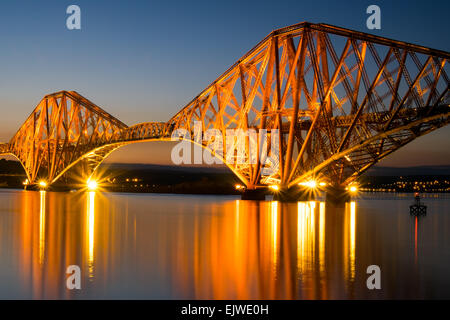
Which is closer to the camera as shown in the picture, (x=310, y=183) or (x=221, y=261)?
(x=221, y=261)

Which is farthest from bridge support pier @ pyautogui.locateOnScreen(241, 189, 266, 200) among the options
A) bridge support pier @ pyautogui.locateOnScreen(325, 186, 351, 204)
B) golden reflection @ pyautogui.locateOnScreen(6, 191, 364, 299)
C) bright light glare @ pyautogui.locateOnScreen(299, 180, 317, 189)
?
golden reflection @ pyautogui.locateOnScreen(6, 191, 364, 299)

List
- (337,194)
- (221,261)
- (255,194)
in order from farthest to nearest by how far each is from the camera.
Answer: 1. (337,194)
2. (255,194)
3. (221,261)

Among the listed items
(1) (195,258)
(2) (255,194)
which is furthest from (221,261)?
(2) (255,194)

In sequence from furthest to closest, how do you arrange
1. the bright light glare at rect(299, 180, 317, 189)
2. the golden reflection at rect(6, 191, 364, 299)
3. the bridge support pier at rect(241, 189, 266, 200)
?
the bridge support pier at rect(241, 189, 266, 200), the bright light glare at rect(299, 180, 317, 189), the golden reflection at rect(6, 191, 364, 299)

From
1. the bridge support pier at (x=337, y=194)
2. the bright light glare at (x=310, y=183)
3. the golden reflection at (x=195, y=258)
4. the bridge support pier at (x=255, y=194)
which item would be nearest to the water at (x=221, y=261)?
the golden reflection at (x=195, y=258)

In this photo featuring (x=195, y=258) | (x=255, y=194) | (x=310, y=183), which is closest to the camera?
(x=195, y=258)

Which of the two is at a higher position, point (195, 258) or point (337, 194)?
point (337, 194)

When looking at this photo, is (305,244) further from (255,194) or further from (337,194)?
(337,194)

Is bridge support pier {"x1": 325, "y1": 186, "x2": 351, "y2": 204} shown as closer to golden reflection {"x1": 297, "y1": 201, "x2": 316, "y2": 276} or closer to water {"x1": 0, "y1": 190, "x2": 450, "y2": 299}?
golden reflection {"x1": 297, "y1": 201, "x2": 316, "y2": 276}
